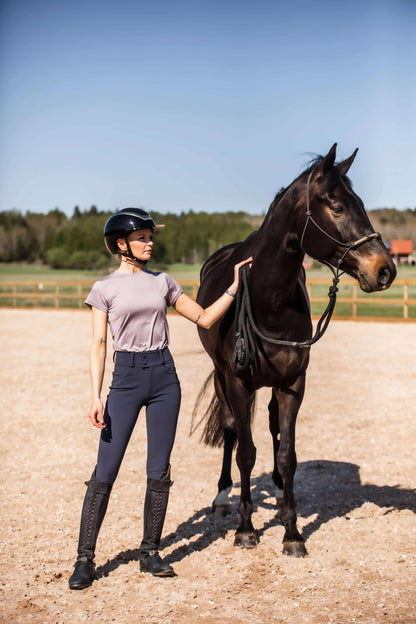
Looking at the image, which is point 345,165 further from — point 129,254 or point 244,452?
point 244,452

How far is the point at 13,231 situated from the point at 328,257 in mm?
47228

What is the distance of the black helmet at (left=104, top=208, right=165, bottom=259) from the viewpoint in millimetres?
3430

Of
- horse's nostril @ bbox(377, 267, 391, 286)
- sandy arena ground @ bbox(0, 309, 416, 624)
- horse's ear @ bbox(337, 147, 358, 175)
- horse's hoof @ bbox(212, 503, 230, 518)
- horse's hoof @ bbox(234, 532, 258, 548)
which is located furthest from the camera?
horse's hoof @ bbox(212, 503, 230, 518)

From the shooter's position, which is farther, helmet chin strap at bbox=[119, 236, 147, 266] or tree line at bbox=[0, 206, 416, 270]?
tree line at bbox=[0, 206, 416, 270]

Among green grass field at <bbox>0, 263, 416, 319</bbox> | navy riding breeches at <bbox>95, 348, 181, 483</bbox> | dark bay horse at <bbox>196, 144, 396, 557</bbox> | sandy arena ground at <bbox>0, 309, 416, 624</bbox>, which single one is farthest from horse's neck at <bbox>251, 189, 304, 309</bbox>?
green grass field at <bbox>0, 263, 416, 319</bbox>

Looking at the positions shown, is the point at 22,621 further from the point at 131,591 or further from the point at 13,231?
the point at 13,231

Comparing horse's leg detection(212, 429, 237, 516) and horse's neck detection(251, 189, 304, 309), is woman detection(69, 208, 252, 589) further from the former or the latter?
horse's leg detection(212, 429, 237, 516)

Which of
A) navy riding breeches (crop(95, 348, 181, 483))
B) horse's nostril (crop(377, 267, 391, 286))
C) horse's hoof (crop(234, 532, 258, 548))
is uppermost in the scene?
horse's nostril (crop(377, 267, 391, 286))

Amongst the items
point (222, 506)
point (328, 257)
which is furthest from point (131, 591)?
point (328, 257)

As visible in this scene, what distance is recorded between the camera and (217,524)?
452 cm

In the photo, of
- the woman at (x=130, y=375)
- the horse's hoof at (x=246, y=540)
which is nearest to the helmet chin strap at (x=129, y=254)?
the woman at (x=130, y=375)

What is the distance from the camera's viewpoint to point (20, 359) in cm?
1248

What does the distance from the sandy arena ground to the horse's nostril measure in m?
1.63

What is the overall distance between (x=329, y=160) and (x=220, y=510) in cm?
265
